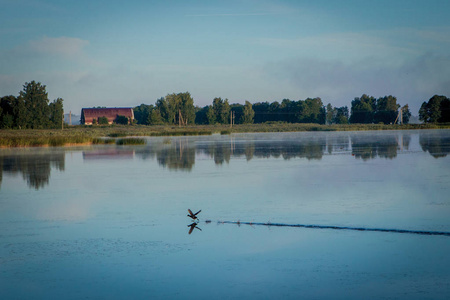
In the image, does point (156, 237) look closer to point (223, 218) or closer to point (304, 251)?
point (223, 218)

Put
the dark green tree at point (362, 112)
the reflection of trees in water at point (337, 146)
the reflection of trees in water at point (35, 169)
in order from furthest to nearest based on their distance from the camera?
the dark green tree at point (362, 112) → the reflection of trees in water at point (337, 146) → the reflection of trees in water at point (35, 169)

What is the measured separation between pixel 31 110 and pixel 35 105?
1.98 meters

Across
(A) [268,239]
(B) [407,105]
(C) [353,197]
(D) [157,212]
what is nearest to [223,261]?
(A) [268,239]

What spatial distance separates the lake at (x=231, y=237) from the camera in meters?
6.58

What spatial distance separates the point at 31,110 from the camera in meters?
63.6

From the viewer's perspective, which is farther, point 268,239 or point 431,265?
point 268,239

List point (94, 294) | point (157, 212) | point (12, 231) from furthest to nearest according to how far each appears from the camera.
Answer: point (157, 212)
point (12, 231)
point (94, 294)

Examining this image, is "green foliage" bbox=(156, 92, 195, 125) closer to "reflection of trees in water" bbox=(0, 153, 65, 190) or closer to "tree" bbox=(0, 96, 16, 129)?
"tree" bbox=(0, 96, 16, 129)

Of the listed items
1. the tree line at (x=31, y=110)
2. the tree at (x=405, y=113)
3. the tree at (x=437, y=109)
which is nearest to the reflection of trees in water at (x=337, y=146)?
the tree line at (x=31, y=110)

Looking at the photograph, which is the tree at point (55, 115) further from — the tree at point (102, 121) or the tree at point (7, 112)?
the tree at point (102, 121)

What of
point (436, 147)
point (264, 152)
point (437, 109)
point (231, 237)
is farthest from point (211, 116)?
point (231, 237)

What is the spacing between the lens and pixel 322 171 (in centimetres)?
1808

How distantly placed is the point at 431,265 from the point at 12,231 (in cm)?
757

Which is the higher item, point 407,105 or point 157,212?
point 407,105
